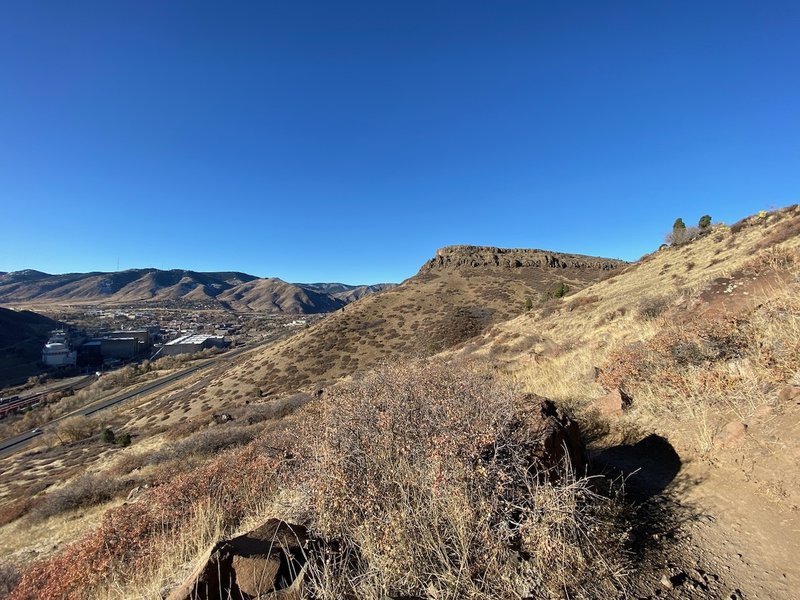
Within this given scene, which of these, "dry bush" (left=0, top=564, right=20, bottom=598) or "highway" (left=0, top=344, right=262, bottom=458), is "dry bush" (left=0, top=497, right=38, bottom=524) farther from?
"highway" (left=0, top=344, right=262, bottom=458)

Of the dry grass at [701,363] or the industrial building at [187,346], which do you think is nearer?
the dry grass at [701,363]

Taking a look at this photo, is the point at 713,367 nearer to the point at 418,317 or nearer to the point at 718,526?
the point at 718,526

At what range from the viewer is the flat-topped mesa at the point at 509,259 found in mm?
80750

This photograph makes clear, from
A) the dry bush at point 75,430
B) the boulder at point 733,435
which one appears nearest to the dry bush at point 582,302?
the boulder at point 733,435

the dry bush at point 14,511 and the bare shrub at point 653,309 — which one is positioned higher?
the bare shrub at point 653,309

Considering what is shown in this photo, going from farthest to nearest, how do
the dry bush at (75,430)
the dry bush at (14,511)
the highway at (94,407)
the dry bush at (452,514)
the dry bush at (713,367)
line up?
the highway at (94,407) → the dry bush at (75,430) → the dry bush at (14,511) → the dry bush at (713,367) → the dry bush at (452,514)

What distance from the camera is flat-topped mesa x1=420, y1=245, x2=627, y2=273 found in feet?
265

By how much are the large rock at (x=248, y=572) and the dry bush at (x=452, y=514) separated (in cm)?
27

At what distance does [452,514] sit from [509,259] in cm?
8380

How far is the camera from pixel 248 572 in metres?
2.79

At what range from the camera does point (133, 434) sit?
34.1m

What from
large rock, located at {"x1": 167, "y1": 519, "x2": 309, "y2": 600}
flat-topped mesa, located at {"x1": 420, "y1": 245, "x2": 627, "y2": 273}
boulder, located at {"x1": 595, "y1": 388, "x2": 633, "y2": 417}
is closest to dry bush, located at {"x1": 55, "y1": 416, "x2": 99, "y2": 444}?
large rock, located at {"x1": 167, "y1": 519, "x2": 309, "y2": 600}

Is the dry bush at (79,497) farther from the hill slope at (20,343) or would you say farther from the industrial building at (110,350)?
the industrial building at (110,350)

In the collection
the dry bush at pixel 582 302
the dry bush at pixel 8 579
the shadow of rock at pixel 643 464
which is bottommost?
the dry bush at pixel 8 579
